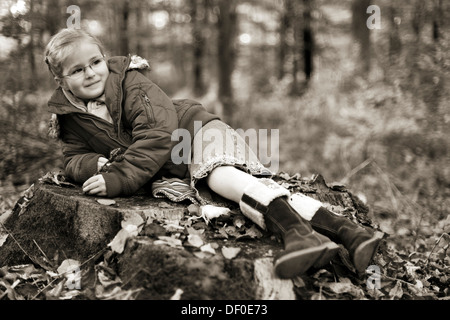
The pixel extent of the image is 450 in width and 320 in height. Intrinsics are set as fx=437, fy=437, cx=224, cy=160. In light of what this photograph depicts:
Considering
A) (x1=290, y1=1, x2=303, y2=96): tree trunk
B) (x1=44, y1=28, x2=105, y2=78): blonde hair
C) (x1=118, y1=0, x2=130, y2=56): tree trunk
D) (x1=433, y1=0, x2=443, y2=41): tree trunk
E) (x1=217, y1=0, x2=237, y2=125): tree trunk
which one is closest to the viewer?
(x1=44, y1=28, x2=105, y2=78): blonde hair

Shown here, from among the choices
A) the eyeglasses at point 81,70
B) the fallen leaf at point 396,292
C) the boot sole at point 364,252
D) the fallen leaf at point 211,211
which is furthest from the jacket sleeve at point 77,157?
the fallen leaf at point 396,292

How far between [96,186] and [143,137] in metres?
0.42

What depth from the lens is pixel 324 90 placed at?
385 inches

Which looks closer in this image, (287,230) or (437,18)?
(287,230)

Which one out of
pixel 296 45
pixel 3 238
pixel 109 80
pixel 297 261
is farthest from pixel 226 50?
pixel 297 261

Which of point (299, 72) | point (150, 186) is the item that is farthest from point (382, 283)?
point (299, 72)

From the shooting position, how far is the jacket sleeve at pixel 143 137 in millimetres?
2756

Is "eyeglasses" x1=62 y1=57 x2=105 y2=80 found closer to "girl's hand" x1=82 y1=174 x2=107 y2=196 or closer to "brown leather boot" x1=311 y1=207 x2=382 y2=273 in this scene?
"girl's hand" x1=82 y1=174 x2=107 y2=196

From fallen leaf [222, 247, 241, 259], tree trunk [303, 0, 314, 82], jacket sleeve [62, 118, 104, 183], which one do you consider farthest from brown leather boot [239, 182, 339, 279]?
tree trunk [303, 0, 314, 82]

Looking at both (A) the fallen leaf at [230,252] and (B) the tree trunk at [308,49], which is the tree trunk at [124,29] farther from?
(A) the fallen leaf at [230,252]

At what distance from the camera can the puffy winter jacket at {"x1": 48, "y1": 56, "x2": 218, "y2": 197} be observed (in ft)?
9.09

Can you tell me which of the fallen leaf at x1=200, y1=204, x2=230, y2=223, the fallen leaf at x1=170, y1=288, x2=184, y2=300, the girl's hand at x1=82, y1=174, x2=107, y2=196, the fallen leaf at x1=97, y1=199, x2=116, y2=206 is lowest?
the fallen leaf at x1=170, y1=288, x2=184, y2=300

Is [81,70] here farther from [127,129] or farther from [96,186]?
[96,186]

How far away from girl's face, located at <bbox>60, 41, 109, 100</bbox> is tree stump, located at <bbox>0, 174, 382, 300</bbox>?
2.29ft
